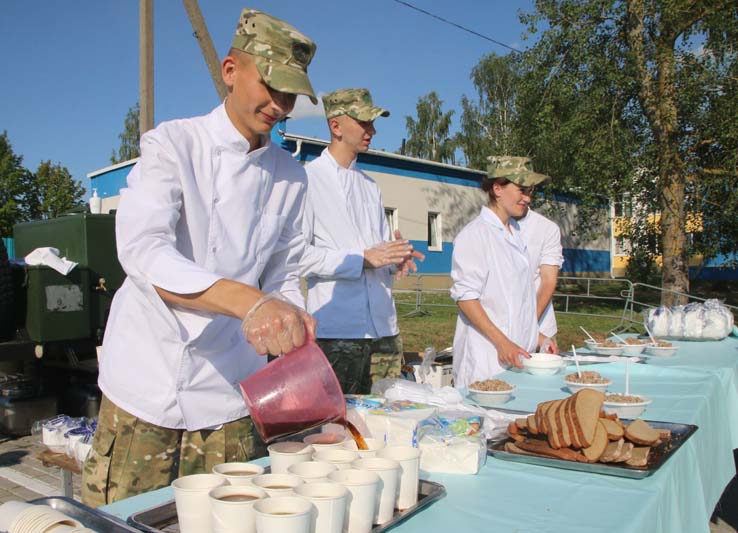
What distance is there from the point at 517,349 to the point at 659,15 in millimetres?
11856

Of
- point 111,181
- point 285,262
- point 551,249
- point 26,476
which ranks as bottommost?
point 26,476

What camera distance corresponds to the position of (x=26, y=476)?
13.7 feet

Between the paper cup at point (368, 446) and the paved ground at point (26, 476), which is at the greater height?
the paper cup at point (368, 446)

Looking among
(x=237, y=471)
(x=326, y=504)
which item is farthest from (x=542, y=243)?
(x=326, y=504)

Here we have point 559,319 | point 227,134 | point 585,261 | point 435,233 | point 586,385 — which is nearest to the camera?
point 227,134

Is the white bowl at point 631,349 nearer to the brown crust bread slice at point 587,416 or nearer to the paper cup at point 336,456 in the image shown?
the brown crust bread slice at point 587,416

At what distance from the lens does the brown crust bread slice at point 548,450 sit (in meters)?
1.49

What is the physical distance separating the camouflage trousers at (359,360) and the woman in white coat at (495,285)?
1.29 feet

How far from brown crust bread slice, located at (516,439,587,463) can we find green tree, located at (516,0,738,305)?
1192 cm

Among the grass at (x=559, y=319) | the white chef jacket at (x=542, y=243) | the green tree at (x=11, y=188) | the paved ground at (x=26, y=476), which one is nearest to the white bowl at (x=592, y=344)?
Result: the white chef jacket at (x=542, y=243)

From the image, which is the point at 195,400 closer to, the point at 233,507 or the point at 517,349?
the point at 233,507

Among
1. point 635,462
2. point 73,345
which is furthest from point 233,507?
point 73,345

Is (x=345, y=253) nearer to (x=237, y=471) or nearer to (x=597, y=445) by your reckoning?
(x=597, y=445)

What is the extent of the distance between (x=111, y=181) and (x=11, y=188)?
13770mm
